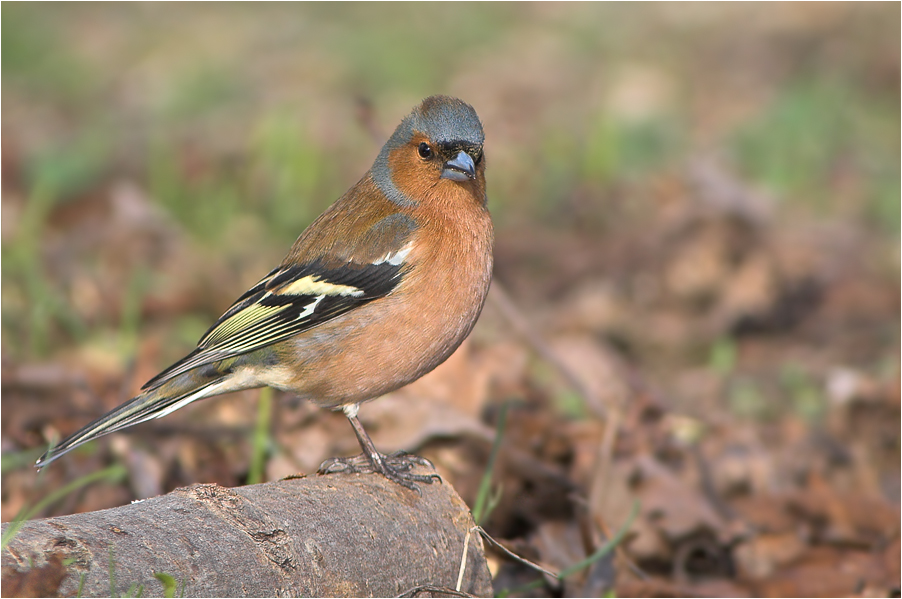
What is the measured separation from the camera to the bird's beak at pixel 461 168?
4.14 metres

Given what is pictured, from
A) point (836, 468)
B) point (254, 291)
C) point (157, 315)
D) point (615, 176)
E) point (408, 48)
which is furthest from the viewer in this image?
point (408, 48)

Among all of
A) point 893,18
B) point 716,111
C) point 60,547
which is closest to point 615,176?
point 716,111

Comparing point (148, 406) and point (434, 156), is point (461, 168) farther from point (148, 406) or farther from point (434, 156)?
point (148, 406)

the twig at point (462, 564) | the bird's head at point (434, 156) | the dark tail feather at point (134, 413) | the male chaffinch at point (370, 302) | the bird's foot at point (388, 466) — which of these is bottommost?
the twig at point (462, 564)

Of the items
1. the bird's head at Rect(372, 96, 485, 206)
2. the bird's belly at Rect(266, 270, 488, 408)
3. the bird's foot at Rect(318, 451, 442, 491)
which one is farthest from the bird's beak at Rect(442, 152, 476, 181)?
the bird's foot at Rect(318, 451, 442, 491)

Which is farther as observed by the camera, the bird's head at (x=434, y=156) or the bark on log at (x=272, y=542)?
the bird's head at (x=434, y=156)

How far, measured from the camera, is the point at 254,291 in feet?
14.0

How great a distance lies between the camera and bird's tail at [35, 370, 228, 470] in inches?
142

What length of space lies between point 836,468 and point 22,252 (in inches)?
202

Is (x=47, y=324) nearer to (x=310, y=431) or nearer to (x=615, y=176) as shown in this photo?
(x=310, y=431)

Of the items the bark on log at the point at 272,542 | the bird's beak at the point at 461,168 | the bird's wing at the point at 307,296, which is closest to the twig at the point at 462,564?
the bark on log at the point at 272,542

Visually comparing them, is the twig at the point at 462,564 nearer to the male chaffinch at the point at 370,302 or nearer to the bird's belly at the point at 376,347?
the male chaffinch at the point at 370,302

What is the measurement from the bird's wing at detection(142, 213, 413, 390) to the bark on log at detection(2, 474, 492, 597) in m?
0.85

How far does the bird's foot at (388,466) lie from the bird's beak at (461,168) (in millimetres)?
1160
